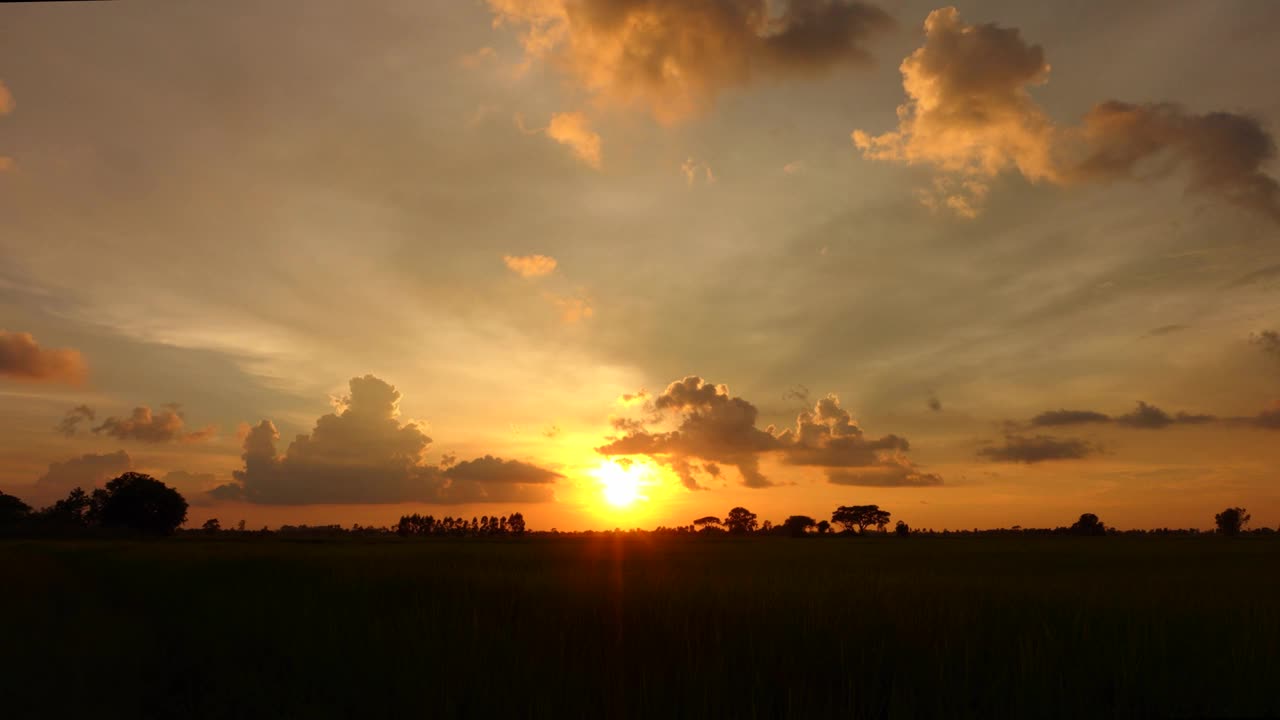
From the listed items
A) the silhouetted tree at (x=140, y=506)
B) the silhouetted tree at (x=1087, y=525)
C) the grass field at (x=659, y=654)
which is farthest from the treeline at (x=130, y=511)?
the silhouetted tree at (x=1087, y=525)

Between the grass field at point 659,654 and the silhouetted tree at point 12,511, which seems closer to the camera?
the grass field at point 659,654

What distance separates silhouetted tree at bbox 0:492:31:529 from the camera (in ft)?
269

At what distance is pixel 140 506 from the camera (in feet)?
283

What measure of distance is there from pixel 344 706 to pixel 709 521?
6934 inches

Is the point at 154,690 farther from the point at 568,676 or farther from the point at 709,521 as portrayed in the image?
the point at 709,521

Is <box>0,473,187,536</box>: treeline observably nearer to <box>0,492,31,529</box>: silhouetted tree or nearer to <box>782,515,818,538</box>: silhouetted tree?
<box>0,492,31,529</box>: silhouetted tree

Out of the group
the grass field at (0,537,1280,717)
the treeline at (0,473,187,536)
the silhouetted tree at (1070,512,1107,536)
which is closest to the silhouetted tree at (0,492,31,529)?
the treeline at (0,473,187,536)

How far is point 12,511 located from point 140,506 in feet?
73.4

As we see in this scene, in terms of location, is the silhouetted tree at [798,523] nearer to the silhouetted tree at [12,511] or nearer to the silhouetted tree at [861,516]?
the silhouetted tree at [861,516]

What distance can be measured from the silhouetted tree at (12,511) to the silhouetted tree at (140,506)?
8116 mm

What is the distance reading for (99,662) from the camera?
8.40 metres

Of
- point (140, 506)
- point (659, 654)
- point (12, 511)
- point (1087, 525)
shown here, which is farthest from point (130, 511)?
point (1087, 525)

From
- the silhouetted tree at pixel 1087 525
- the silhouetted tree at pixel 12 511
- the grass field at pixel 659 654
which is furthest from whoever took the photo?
the silhouetted tree at pixel 1087 525

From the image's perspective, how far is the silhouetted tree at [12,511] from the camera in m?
82.0
